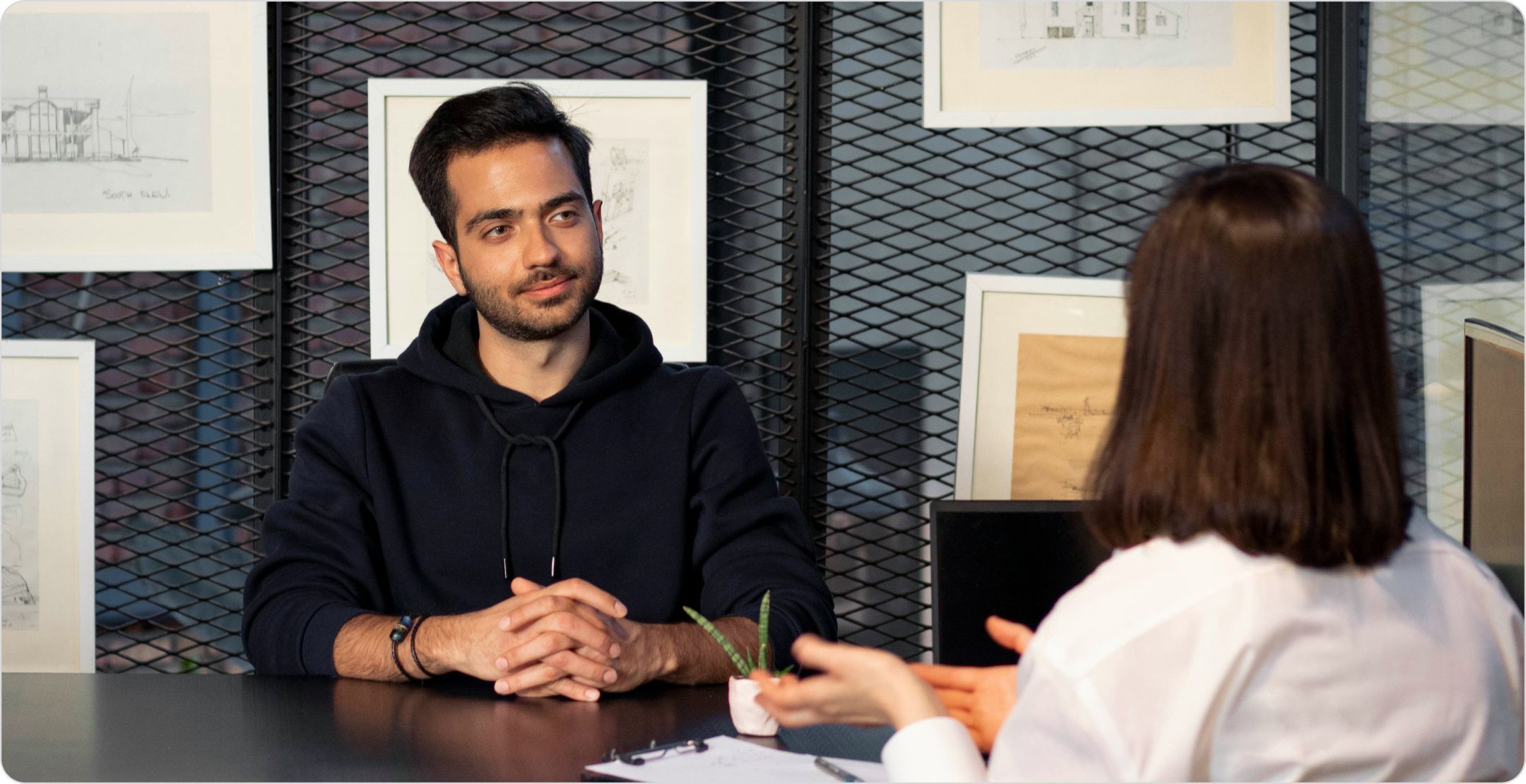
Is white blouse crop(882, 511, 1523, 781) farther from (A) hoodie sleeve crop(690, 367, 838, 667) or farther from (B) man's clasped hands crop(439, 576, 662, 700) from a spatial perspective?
(A) hoodie sleeve crop(690, 367, 838, 667)

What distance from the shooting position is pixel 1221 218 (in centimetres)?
78

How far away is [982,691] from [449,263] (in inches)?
41.9

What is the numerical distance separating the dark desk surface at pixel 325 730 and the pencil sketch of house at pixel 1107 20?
3.80 feet

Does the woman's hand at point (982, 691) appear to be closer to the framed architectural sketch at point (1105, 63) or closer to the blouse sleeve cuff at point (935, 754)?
the blouse sleeve cuff at point (935, 754)

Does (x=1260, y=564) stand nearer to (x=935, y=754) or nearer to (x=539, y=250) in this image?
(x=935, y=754)

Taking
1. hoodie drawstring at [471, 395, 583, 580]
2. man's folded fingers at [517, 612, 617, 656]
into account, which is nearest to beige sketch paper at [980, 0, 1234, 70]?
hoodie drawstring at [471, 395, 583, 580]

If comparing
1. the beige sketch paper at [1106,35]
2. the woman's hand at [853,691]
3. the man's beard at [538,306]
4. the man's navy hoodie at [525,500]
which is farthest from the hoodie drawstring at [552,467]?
the beige sketch paper at [1106,35]

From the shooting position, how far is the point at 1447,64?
192 centimetres

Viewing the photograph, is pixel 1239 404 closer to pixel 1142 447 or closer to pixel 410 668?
pixel 1142 447

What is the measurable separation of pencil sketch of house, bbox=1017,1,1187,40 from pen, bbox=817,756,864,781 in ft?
4.23

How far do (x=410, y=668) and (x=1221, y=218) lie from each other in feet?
3.23

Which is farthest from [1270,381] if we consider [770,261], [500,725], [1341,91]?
[1341,91]

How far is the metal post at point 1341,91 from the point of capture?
196cm

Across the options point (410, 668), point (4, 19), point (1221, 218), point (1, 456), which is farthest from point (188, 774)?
point (4, 19)
